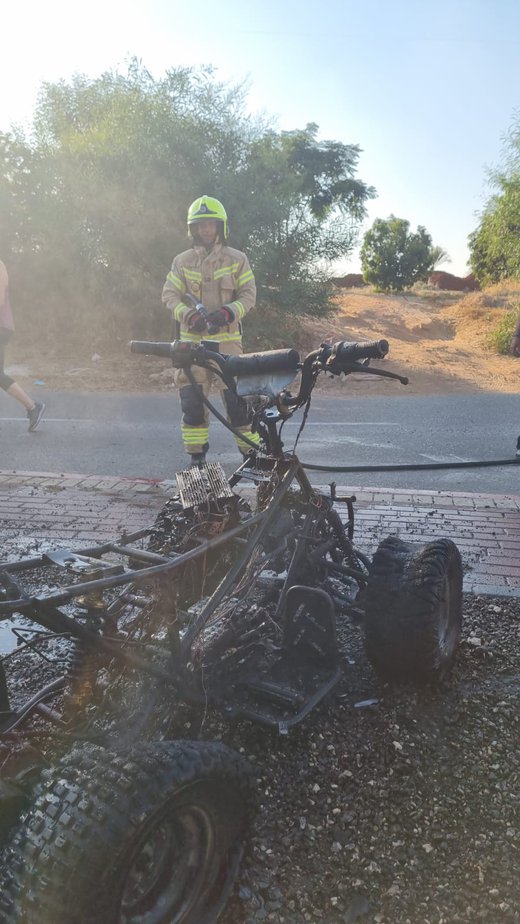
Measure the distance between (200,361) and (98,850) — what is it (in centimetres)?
178

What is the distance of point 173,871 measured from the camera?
1.93m

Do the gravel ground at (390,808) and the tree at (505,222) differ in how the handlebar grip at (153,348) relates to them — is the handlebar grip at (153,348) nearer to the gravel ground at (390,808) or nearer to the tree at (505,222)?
the gravel ground at (390,808)

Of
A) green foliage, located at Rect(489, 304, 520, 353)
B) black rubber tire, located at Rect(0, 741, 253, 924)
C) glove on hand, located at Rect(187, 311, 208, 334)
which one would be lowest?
black rubber tire, located at Rect(0, 741, 253, 924)

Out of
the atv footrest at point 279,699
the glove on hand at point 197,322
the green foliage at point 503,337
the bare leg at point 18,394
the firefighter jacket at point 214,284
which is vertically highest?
the firefighter jacket at point 214,284

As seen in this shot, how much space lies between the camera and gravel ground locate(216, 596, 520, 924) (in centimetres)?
206

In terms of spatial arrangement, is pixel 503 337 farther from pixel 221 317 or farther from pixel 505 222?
pixel 221 317

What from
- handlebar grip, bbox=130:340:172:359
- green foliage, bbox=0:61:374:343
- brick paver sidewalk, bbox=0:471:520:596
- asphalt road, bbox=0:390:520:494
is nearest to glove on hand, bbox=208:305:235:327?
brick paver sidewalk, bbox=0:471:520:596

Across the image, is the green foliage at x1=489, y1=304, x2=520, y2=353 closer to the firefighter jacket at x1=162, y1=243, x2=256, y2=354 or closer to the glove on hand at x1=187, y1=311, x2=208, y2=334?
the firefighter jacket at x1=162, y1=243, x2=256, y2=354

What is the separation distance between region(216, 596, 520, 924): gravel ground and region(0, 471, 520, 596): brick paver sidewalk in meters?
1.38

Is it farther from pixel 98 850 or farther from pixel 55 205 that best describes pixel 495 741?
pixel 55 205

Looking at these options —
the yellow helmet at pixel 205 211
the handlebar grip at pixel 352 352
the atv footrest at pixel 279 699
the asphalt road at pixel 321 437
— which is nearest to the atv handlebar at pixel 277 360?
the handlebar grip at pixel 352 352

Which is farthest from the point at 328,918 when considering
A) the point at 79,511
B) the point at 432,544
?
the point at 79,511

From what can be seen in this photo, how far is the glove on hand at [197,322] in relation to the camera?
5.55 meters

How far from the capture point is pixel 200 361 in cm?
281
